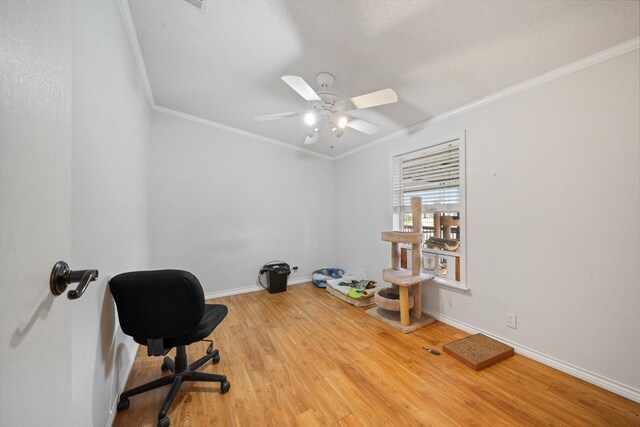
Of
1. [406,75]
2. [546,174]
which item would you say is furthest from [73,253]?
[546,174]

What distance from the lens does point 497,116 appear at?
2.18m

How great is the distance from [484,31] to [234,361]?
3078 mm

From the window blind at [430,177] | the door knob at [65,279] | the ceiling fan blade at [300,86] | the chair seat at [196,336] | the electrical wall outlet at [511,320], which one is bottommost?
the electrical wall outlet at [511,320]

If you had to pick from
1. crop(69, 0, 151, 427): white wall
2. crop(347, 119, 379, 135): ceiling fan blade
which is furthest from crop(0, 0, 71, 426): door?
crop(347, 119, 379, 135): ceiling fan blade

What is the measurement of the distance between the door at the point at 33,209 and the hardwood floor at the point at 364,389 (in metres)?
1.19

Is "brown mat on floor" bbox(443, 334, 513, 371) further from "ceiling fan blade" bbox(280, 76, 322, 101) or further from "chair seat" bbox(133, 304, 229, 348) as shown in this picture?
"ceiling fan blade" bbox(280, 76, 322, 101)

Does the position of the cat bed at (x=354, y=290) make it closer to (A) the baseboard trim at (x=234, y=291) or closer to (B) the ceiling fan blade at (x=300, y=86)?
(A) the baseboard trim at (x=234, y=291)

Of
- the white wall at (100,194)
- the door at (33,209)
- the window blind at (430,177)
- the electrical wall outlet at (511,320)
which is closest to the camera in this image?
the door at (33,209)

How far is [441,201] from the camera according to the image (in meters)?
2.69

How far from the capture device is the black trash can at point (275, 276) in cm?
355

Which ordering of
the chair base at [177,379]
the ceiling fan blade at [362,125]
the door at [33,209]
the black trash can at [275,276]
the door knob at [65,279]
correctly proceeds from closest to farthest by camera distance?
the door at [33,209] < the door knob at [65,279] < the chair base at [177,379] < the ceiling fan blade at [362,125] < the black trash can at [275,276]

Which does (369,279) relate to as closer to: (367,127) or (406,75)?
(367,127)

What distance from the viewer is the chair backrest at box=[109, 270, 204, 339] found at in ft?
4.45

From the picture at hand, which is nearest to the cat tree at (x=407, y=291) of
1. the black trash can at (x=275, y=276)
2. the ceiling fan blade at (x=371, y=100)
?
the ceiling fan blade at (x=371, y=100)
